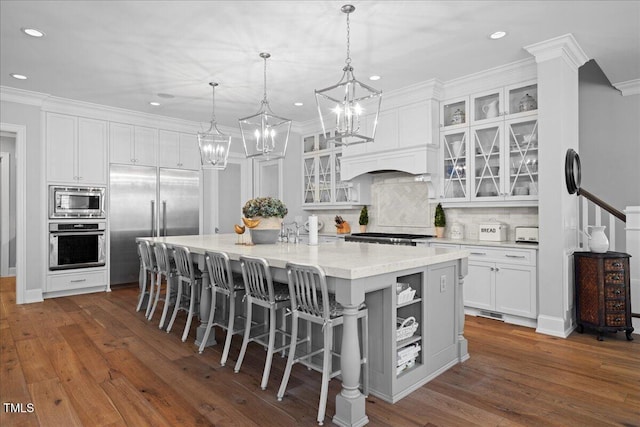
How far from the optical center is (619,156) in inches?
191

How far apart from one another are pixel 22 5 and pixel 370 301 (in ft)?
11.2

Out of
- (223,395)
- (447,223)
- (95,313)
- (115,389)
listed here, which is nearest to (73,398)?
(115,389)

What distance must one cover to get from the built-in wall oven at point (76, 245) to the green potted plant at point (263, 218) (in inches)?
128

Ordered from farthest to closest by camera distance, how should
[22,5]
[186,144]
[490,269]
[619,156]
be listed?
[186,144], [619,156], [490,269], [22,5]

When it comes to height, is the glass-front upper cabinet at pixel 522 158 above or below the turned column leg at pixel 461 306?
above

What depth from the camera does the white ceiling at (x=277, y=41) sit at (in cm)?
300

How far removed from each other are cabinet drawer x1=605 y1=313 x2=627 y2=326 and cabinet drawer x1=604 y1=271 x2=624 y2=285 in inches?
11.4

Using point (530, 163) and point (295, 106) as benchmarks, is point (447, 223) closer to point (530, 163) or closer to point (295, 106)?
point (530, 163)

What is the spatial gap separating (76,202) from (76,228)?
1.21 feet

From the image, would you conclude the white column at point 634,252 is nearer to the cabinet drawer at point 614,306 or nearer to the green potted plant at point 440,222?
the cabinet drawer at point 614,306

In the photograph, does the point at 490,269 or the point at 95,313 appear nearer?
the point at 490,269

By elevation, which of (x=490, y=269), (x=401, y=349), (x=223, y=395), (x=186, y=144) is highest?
(x=186, y=144)

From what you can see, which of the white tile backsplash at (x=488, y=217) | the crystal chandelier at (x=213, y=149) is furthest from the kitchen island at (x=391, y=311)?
the white tile backsplash at (x=488, y=217)

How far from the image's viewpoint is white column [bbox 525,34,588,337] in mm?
3590
